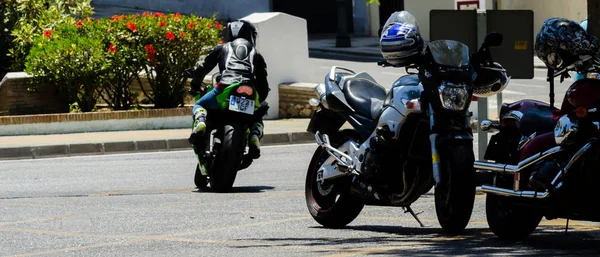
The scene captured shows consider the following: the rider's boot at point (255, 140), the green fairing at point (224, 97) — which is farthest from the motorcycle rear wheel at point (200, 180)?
the green fairing at point (224, 97)

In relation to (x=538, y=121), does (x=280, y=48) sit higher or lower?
lower

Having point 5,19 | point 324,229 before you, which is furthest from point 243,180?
point 5,19

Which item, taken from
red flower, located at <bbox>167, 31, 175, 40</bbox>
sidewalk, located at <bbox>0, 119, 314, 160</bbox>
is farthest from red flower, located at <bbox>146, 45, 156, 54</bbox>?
sidewalk, located at <bbox>0, 119, 314, 160</bbox>

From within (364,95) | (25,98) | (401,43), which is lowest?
(25,98)

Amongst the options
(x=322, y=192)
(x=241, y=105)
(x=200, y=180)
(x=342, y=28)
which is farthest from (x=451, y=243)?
(x=342, y=28)

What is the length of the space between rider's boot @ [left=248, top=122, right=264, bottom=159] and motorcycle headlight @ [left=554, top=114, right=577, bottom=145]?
204 inches

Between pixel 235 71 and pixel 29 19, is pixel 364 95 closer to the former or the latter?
pixel 235 71

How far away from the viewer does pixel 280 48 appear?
21109mm

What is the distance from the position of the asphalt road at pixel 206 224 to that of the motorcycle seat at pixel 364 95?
0.86 meters

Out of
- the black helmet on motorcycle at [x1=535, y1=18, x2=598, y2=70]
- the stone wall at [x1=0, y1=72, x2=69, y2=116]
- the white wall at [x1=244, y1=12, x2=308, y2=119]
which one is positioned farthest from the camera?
the white wall at [x1=244, y1=12, x2=308, y2=119]

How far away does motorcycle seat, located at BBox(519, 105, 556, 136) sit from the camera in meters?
8.21

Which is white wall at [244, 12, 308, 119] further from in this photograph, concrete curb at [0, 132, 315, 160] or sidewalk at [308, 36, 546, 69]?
sidewalk at [308, 36, 546, 69]

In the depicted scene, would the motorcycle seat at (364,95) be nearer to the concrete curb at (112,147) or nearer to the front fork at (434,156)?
the front fork at (434,156)

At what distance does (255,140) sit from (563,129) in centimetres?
532
